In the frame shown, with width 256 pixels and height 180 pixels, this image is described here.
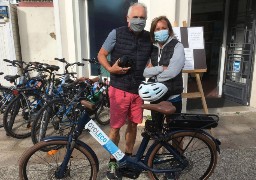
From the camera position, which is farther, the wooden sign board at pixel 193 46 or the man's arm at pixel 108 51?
the wooden sign board at pixel 193 46

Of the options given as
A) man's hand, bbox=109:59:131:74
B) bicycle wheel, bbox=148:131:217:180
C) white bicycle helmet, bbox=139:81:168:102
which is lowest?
bicycle wheel, bbox=148:131:217:180

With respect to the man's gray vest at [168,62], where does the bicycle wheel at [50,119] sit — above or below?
below

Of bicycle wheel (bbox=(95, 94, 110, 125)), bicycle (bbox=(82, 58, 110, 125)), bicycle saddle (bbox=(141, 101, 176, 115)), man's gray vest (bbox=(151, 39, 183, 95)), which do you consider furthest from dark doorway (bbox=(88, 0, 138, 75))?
bicycle saddle (bbox=(141, 101, 176, 115))

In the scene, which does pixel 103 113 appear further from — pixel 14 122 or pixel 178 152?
pixel 178 152

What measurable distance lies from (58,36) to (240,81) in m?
4.54

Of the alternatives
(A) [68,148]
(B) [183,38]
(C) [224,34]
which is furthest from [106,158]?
(C) [224,34]

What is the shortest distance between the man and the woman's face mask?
0.47 ft

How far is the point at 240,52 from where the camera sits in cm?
584

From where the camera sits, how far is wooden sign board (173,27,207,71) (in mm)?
3633

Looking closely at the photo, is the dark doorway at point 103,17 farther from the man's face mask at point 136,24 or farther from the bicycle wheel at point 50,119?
the man's face mask at point 136,24

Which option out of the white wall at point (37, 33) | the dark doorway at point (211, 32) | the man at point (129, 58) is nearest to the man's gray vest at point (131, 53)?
the man at point (129, 58)

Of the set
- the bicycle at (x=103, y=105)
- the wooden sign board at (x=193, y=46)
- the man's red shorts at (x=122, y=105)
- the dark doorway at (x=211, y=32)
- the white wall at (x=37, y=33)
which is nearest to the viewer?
the man's red shorts at (x=122, y=105)

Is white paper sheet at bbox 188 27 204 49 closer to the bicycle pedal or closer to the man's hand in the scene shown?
the man's hand

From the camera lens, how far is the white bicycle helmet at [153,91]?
2385 mm
